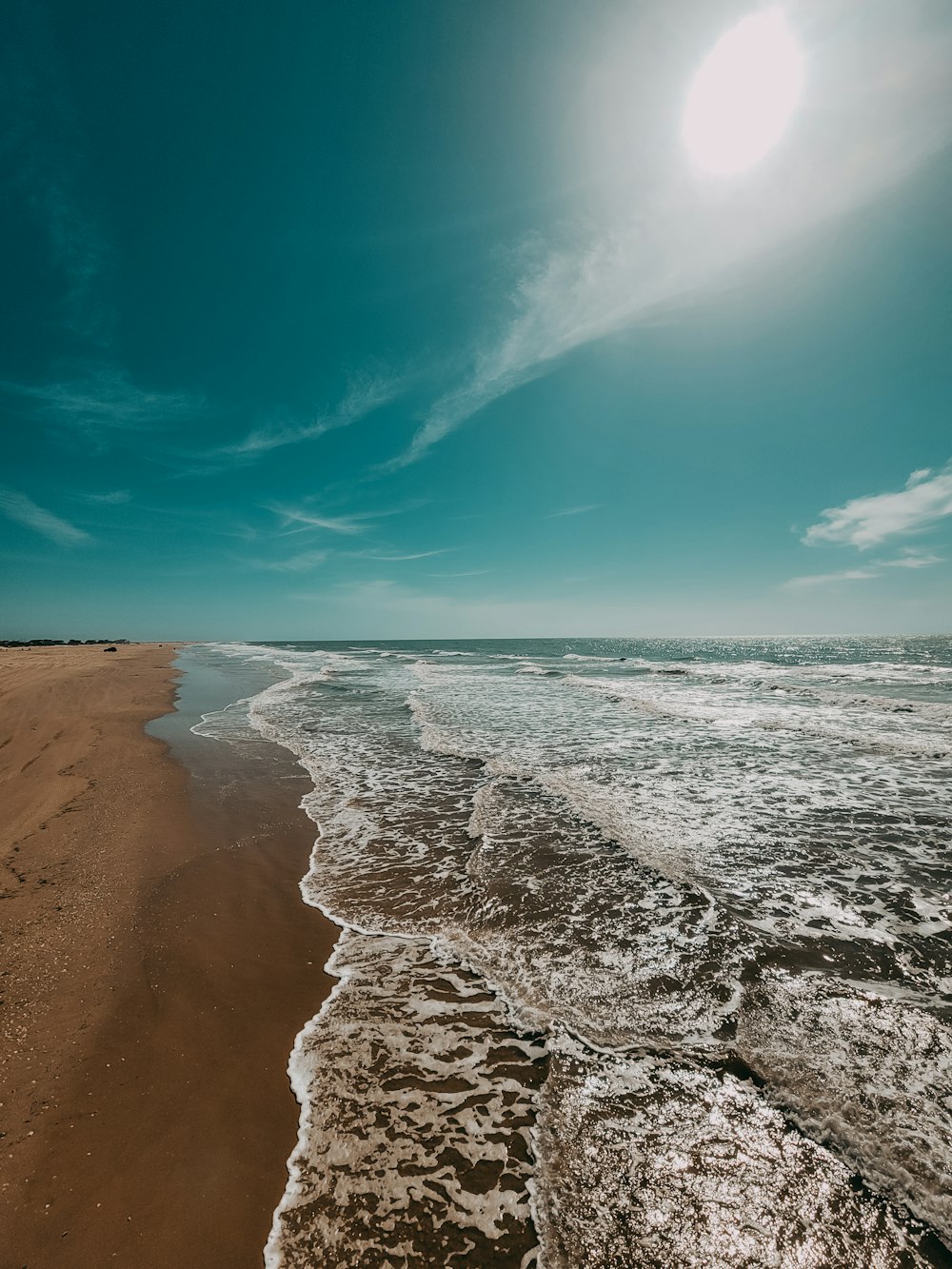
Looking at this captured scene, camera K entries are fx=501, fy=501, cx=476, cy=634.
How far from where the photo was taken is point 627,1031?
12.7 ft

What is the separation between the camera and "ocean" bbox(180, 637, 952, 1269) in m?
2.62

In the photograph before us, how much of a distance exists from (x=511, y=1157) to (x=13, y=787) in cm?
1039

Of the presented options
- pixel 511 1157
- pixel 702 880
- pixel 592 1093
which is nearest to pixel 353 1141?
pixel 511 1157

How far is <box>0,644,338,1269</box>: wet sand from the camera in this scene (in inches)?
103

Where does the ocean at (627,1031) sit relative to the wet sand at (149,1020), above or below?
below

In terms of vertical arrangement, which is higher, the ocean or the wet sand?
the wet sand

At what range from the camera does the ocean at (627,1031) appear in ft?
8.58

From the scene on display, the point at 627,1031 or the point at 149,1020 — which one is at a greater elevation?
the point at 149,1020

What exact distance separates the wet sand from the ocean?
0.32 metres

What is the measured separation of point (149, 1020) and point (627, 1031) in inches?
147

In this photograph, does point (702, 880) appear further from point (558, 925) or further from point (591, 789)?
point (591, 789)

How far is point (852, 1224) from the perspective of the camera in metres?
2.60

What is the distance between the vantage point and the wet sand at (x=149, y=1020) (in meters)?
2.61

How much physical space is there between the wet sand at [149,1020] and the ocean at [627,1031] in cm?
32
